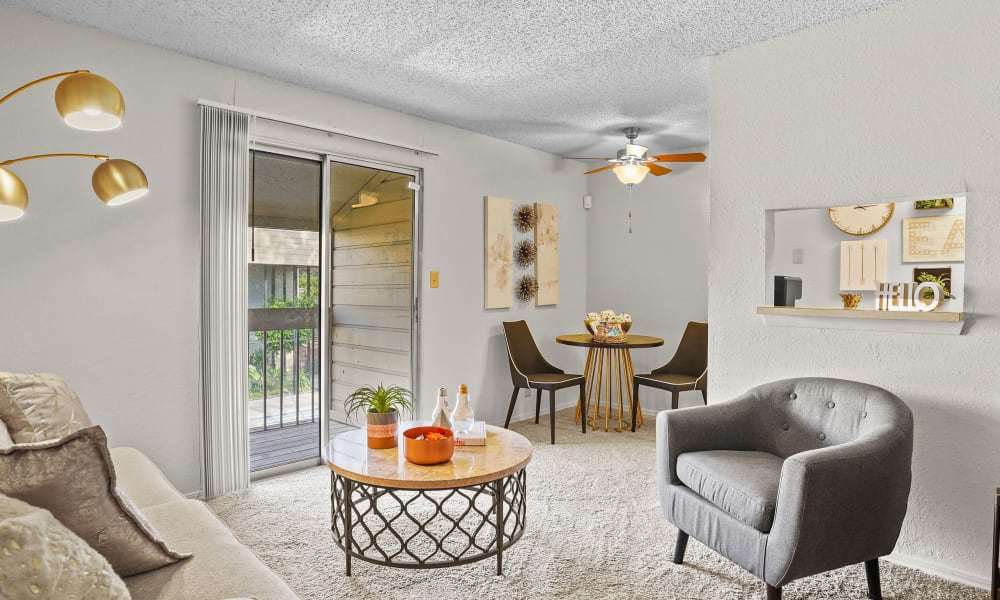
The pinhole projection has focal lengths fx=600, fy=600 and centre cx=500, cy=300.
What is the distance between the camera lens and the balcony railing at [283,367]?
371 centimetres

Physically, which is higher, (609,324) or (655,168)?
(655,168)

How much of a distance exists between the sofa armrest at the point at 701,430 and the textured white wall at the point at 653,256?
262cm

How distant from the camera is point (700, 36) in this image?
2963 millimetres

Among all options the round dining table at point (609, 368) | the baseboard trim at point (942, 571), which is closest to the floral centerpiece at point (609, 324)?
the round dining table at point (609, 368)

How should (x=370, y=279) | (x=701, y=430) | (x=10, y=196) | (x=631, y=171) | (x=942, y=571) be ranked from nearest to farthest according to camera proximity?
1. (x=10, y=196)
2. (x=942, y=571)
3. (x=701, y=430)
4. (x=370, y=279)
5. (x=631, y=171)

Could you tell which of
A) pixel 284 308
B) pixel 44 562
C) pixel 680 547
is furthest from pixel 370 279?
pixel 44 562

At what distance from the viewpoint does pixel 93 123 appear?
1.93 meters

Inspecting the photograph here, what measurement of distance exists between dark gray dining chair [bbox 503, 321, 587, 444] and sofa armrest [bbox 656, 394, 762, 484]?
1.93 m

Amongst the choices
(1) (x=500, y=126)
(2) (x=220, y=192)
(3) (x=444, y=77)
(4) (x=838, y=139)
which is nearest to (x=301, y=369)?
(2) (x=220, y=192)

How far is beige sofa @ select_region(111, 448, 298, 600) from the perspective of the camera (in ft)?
4.71

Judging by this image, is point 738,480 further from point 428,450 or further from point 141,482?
point 141,482

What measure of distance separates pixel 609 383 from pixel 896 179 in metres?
2.67

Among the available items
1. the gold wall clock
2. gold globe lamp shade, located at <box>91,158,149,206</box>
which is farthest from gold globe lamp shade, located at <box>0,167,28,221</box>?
the gold wall clock

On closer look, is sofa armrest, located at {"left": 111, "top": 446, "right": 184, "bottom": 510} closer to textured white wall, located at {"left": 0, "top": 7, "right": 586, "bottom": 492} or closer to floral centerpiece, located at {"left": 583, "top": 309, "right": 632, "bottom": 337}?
textured white wall, located at {"left": 0, "top": 7, "right": 586, "bottom": 492}
